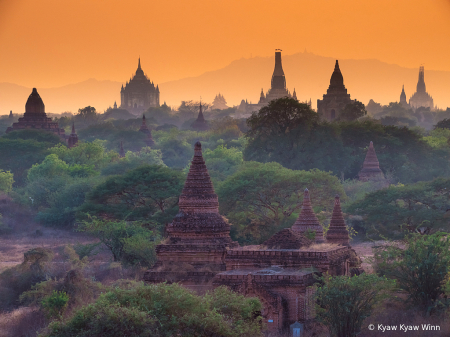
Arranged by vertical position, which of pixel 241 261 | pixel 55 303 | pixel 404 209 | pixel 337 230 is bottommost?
pixel 55 303

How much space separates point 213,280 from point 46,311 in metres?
6.56

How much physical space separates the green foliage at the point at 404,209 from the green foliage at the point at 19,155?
3904 centimetres

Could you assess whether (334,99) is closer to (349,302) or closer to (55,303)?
(55,303)

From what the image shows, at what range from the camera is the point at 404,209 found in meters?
46.8

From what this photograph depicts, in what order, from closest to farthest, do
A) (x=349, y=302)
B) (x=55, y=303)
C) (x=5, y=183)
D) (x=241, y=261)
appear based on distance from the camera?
(x=349, y=302), (x=241, y=261), (x=55, y=303), (x=5, y=183)

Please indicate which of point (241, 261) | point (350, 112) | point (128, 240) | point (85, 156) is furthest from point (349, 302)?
point (350, 112)

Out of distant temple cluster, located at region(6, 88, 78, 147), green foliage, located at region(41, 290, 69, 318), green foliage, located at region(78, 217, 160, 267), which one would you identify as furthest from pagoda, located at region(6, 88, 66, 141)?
green foliage, located at region(41, 290, 69, 318)

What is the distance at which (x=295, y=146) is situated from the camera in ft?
244

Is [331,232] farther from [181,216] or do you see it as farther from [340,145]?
[340,145]

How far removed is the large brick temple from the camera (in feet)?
85.5

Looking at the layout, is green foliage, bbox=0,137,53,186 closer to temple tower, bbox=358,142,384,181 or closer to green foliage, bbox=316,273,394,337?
temple tower, bbox=358,142,384,181

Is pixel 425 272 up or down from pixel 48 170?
down

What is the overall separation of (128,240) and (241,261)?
11.5m

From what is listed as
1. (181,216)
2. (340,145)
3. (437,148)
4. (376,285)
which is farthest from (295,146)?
(376,285)
